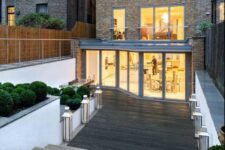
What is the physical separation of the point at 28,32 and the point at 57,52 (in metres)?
2.90

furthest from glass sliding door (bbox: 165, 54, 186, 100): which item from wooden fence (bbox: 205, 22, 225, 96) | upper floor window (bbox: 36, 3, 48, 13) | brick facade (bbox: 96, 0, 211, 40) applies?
upper floor window (bbox: 36, 3, 48, 13)

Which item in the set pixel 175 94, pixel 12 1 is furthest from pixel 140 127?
pixel 12 1

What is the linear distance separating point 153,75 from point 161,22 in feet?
15.3

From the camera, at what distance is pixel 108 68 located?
17.5m

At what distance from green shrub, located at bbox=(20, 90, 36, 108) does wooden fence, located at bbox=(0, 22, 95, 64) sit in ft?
15.3

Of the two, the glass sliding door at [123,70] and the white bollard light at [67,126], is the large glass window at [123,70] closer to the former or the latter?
the glass sliding door at [123,70]

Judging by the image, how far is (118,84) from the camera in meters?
16.8

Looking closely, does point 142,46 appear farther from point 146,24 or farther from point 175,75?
point 146,24

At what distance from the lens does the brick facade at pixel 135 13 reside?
627 inches

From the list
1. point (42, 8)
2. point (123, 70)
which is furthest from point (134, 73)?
point (42, 8)

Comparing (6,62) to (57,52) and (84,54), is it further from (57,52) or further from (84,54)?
(84,54)

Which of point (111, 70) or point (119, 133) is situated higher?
point (111, 70)

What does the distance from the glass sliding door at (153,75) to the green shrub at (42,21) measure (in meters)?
6.89

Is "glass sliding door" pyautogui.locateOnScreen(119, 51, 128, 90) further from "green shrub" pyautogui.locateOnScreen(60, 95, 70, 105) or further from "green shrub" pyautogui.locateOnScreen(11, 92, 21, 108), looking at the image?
"green shrub" pyautogui.locateOnScreen(11, 92, 21, 108)
